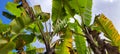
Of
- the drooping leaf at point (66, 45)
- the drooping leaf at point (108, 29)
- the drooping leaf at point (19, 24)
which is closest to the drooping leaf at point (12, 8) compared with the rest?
the drooping leaf at point (66, 45)

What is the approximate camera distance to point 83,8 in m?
4.76

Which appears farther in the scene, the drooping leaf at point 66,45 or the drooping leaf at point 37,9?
the drooping leaf at point 37,9

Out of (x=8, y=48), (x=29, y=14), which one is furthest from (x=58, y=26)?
(x=8, y=48)

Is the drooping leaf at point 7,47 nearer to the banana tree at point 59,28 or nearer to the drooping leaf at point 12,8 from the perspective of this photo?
the banana tree at point 59,28

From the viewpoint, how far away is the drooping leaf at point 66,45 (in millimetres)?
4566

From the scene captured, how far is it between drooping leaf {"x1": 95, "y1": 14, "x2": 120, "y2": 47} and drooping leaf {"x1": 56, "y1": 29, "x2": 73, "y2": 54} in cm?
50

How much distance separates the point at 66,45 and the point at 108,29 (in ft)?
2.19

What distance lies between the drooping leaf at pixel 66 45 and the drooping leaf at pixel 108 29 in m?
0.50

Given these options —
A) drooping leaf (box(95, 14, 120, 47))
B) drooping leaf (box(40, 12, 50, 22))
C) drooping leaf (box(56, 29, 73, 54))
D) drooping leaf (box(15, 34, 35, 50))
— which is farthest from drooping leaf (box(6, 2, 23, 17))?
drooping leaf (box(95, 14, 120, 47))

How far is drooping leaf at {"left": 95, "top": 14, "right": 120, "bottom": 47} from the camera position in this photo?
441 centimetres

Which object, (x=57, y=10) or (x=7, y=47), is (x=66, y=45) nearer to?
(x=57, y=10)

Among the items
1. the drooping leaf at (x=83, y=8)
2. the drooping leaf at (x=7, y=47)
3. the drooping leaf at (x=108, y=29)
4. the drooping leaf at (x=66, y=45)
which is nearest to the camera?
the drooping leaf at (x=7, y=47)

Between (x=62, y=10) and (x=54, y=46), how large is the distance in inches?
26.7

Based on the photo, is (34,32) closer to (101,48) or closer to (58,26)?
(58,26)
